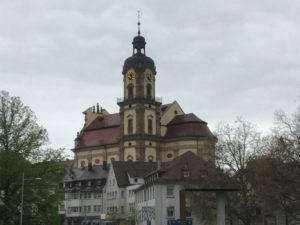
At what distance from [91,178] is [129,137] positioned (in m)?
14.9

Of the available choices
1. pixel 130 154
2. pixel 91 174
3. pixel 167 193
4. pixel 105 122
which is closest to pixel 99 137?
pixel 105 122

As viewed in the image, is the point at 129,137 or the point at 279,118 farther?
the point at 129,137

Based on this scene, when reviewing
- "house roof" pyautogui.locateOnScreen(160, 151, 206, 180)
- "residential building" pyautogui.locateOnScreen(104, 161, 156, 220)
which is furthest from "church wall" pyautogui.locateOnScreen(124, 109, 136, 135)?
"house roof" pyautogui.locateOnScreen(160, 151, 206, 180)

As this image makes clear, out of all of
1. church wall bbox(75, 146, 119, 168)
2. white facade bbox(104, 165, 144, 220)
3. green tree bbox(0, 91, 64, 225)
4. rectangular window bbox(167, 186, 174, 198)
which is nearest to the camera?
green tree bbox(0, 91, 64, 225)

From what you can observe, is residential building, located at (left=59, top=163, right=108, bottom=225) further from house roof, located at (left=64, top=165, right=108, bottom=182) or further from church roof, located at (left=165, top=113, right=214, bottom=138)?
church roof, located at (left=165, top=113, right=214, bottom=138)

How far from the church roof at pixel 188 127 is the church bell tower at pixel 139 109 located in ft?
10.3

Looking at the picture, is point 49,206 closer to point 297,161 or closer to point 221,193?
point 221,193

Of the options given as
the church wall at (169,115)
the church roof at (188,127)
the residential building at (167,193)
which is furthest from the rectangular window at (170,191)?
the church wall at (169,115)

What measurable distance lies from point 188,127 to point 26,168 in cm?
6444

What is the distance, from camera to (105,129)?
122375mm

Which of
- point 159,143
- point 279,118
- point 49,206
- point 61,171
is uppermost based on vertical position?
point 159,143

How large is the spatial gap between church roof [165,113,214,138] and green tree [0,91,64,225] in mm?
59062

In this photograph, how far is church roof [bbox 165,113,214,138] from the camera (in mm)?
106750

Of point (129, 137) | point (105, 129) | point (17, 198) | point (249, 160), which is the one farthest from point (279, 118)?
point (105, 129)
